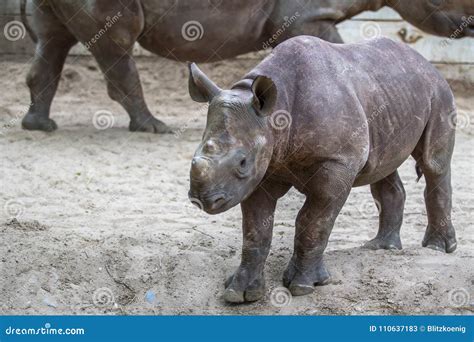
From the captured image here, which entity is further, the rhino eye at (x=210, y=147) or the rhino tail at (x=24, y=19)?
the rhino tail at (x=24, y=19)

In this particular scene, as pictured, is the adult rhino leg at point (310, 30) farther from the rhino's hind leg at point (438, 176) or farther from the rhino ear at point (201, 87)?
the rhino ear at point (201, 87)

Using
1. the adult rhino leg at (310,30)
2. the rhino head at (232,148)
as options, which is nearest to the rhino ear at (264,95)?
the rhino head at (232,148)

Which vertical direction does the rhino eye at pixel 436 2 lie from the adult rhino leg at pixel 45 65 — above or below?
above

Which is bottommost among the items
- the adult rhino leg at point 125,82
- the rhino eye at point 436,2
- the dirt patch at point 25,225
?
the adult rhino leg at point 125,82

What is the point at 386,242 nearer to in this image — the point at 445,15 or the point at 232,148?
the point at 232,148

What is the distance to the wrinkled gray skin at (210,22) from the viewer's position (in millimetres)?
8750

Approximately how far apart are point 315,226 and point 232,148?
76 cm

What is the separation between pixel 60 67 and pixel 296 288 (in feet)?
17.6

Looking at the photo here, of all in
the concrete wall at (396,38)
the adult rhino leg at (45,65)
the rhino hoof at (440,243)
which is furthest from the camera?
the concrete wall at (396,38)

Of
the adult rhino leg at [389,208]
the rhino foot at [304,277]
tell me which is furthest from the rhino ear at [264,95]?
the adult rhino leg at [389,208]

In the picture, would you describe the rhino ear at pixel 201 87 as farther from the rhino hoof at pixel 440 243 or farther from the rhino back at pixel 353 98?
the rhino hoof at pixel 440 243

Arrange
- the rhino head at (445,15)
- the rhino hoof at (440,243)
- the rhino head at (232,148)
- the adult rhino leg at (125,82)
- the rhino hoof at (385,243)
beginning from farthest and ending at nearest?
the adult rhino leg at (125,82) → the rhino head at (445,15) → the rhino hoof at (440,243) → the rhino hoof at (385,243) → the rhino head at (232,148)

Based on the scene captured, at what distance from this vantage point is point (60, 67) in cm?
977
